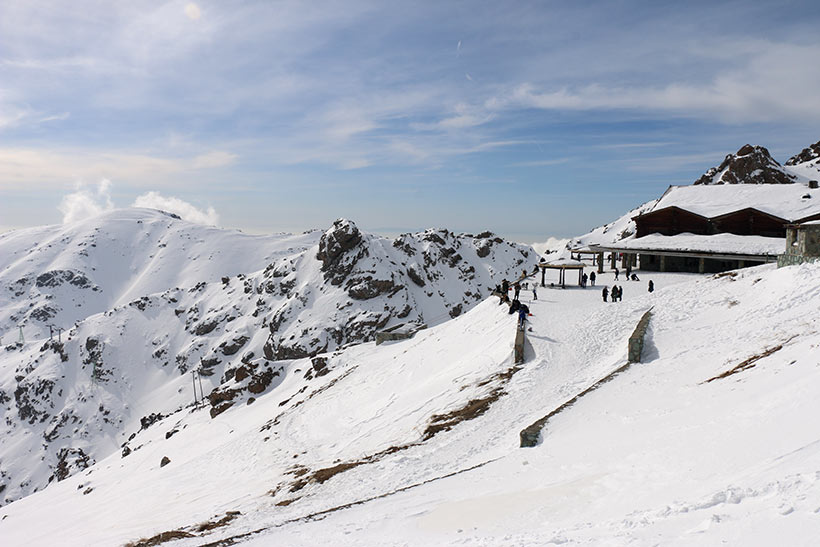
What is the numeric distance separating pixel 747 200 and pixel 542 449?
156ft

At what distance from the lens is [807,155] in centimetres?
11856

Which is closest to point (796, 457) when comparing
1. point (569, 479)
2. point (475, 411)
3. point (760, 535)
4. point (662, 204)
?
point (760, 535)

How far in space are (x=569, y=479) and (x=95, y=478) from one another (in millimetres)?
41125

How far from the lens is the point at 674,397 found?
14.6m

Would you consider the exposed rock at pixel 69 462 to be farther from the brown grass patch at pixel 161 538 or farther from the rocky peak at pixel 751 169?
the rocky peak at pixel 751 169

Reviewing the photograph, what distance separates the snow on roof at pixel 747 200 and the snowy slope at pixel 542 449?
20636 millimetres

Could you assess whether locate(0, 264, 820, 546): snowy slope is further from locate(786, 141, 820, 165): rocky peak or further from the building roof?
locate(786, 141, 820, 165): rocky peak

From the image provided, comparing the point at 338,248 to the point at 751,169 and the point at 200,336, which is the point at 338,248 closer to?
the point at 200,336

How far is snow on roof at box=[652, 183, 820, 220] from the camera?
45531 mm

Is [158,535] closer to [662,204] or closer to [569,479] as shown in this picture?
[569,479]

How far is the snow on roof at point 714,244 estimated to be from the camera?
3975 centimetres

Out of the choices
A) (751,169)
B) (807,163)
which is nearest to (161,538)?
(751,169)

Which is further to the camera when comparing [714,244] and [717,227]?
[717,227]

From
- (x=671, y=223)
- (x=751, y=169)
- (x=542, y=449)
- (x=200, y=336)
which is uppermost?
(x=751, y=169)
